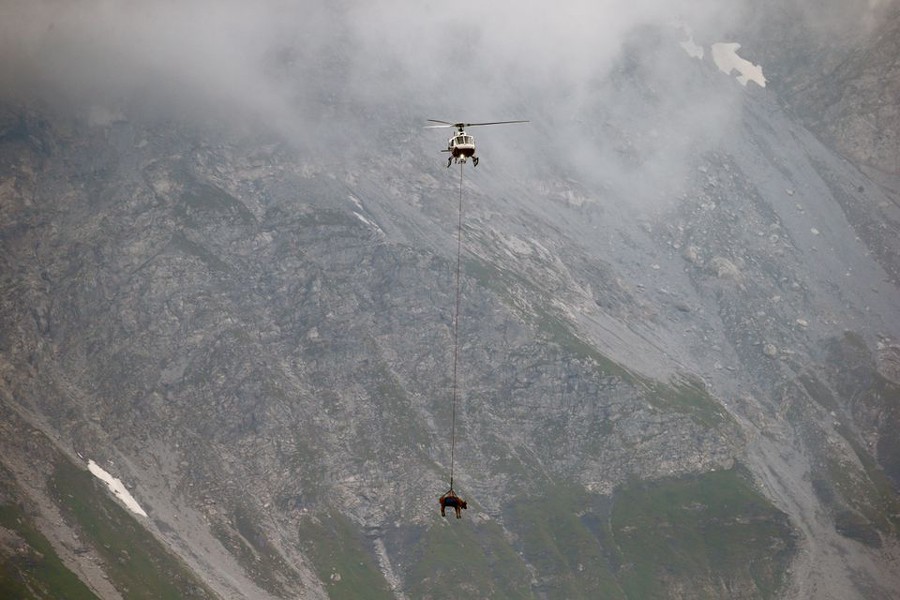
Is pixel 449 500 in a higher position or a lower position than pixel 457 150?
lower
